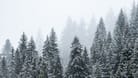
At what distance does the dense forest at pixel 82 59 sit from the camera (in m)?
44.8

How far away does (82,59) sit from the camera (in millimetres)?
44812

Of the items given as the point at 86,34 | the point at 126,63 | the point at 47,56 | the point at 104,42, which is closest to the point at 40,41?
the point at 86,34

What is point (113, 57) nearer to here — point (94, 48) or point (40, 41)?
point (94, 48)

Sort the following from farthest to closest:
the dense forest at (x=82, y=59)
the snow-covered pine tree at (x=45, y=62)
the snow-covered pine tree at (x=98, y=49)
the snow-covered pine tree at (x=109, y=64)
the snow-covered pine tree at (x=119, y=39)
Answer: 1. the snow-covered pine tree at (x=98, y=49)
2. the snow-covered pine tree at (x=109, y=64)
3. the snow-covered pine tree at (x=119, y=39)
4. the snow-covered pine tree at (x=45, y=62)
5. the dense forest at (x=82, y=59)

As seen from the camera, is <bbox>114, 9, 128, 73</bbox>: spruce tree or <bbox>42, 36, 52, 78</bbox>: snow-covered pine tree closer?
<bbox>42, 36, 52, 78</bbox>: snow-covered pine tree

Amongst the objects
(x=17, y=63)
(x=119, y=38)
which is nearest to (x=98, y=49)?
(x=119, y=38)

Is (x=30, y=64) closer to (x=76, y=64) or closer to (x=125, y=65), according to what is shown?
(x=76, y=64)

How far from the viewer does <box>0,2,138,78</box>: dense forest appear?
44.8m

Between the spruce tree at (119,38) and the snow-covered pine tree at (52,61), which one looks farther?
the spruce tree at (119,38)

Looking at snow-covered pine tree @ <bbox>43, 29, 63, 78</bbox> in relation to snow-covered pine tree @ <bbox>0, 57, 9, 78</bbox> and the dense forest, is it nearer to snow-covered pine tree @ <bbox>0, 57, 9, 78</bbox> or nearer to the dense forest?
the dense forest

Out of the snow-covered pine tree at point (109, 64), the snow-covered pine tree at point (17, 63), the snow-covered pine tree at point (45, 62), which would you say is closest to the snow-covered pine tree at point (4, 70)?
the snow-covered pine tree at point (17, 63)

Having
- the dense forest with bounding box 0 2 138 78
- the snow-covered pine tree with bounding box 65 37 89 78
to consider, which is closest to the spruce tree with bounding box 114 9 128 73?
the dense forest with bounding box 0 2 138 78

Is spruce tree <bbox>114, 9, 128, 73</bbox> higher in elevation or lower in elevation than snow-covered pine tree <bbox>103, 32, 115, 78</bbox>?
higher

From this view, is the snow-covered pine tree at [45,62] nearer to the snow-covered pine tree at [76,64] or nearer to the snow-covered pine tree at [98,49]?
the snow-covered pine tree at [76,64]
